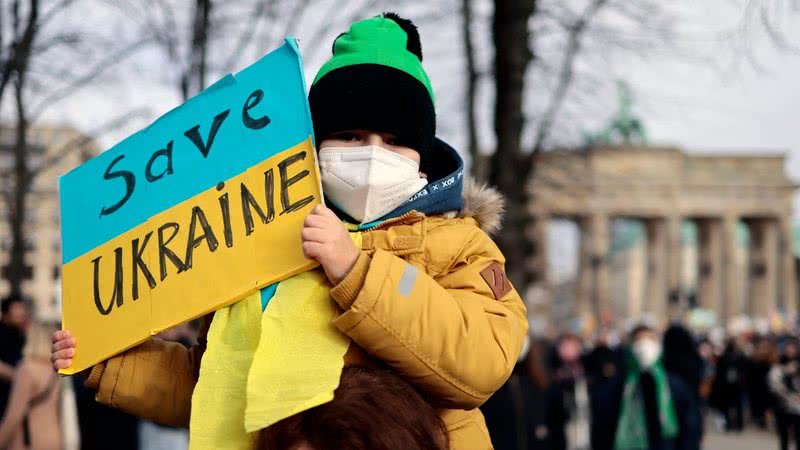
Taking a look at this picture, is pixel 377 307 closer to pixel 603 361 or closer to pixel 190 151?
pixel 190 151

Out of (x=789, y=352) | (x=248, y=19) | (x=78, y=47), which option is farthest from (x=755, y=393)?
Answer: (x=78, y=47)

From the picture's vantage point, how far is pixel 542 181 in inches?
766

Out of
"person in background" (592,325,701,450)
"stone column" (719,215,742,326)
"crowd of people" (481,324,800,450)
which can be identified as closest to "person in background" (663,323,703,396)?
"crowd of people" (481,324,800,450)

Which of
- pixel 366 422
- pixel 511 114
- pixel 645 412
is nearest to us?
pixel 366 422

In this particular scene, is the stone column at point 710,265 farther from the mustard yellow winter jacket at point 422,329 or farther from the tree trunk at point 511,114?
the mustard yellow winter jacket at point 422,329

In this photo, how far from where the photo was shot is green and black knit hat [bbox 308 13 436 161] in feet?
6.89

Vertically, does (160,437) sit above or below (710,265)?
below

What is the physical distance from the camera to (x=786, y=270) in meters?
79.7

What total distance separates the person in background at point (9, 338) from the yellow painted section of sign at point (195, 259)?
4951 mm

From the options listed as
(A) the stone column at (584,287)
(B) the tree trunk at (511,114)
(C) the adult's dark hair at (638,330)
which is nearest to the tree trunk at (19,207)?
(B) the tree trunk at (511,114)

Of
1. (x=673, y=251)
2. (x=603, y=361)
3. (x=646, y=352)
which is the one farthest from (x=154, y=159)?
(x=673, y=251)

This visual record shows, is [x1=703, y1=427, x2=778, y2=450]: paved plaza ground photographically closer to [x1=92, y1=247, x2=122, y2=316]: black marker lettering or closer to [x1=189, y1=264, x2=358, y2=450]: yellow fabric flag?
[x1=92, y1=247, x2=122, y2=316]: black marker lettering

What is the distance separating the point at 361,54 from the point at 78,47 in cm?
890

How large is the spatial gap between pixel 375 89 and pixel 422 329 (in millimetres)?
500
